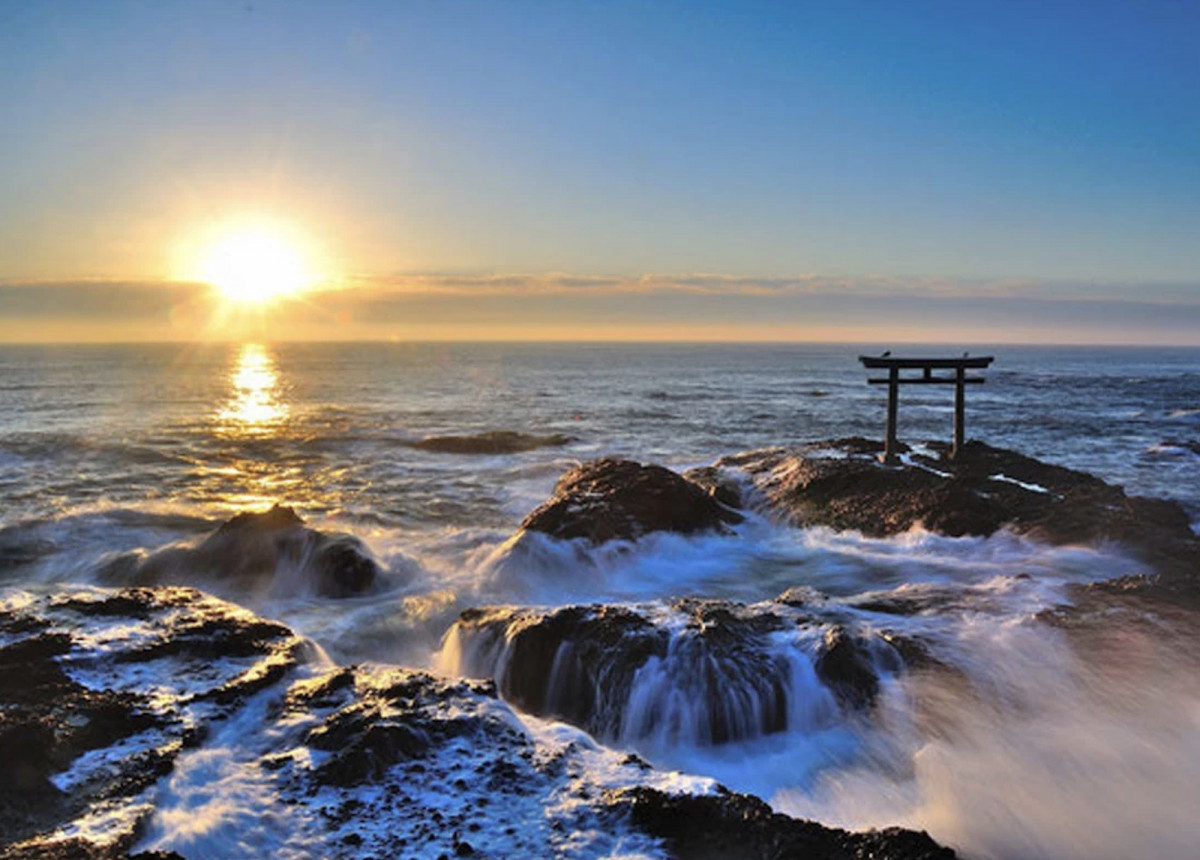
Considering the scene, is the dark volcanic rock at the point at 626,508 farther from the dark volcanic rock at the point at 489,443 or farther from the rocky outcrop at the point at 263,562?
the dark volcanic rock at the point at 489,443

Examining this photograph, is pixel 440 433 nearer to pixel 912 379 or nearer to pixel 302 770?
pixel 912 379

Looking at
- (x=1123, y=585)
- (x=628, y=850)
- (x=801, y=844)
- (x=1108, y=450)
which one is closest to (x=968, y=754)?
(x=801, y=844)

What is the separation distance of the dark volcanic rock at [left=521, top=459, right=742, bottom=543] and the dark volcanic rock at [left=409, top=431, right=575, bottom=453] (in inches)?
510

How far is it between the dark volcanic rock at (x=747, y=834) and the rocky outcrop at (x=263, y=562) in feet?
30.4

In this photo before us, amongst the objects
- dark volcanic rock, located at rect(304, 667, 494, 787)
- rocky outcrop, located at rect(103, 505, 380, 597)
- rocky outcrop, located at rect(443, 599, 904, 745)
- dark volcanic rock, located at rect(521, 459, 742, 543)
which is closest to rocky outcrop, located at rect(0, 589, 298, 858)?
dark volcanic rock, located at rect(304, 667, 494, 787)

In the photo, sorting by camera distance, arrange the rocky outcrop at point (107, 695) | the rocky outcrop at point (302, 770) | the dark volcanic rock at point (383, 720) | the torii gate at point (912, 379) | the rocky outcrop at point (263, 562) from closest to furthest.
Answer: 1. the rocky outcrop at point (302, 770)
2. the rocky outcrop at point (107, 695)
3. the dark volcanic rock at point (383, 720)
4. the rocky outcrop at point (263, 562)
5. the torii gate at point (912, 379)

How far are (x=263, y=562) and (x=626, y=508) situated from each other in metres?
6.95

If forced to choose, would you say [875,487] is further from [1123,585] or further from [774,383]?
[774,383]

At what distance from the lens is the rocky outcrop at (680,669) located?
8906 millimetres

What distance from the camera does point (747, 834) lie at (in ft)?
19.3

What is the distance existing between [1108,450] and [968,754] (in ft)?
90.0

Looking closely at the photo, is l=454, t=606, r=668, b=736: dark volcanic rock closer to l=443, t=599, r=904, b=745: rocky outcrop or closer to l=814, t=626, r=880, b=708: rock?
l=443, t=599, r=904, b=745: rocky outcrop

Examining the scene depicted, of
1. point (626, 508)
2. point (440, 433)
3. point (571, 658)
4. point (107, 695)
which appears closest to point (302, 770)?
point (107, 695)

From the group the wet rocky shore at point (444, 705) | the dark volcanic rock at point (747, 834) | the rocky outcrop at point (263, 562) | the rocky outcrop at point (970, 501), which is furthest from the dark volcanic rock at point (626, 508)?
the dark volcanic rock at point (747, 834)
